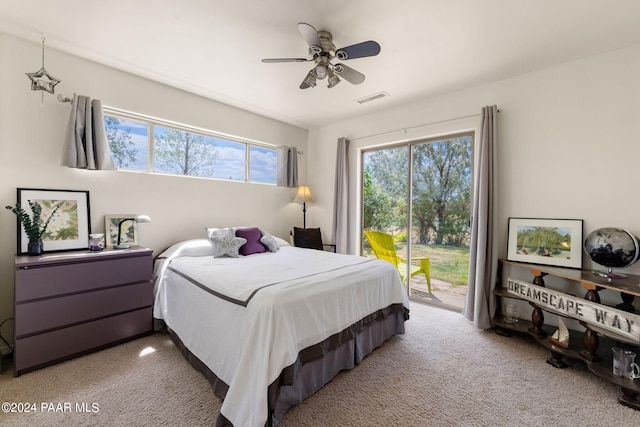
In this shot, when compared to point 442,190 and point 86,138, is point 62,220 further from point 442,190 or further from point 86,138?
point 442,190

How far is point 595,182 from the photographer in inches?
99.4

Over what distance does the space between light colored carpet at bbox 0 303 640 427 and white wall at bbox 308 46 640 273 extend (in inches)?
49.6

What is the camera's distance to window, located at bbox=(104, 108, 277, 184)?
300 cm

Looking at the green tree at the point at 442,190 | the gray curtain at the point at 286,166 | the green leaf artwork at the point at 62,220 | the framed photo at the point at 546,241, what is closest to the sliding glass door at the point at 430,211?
the green tree at the point at 442,190

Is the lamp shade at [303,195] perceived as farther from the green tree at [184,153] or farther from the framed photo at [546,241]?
the framed photo at [546,241]

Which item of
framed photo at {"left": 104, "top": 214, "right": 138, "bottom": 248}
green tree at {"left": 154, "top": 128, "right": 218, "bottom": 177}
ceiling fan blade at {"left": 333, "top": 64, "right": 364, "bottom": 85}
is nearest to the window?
green tree at {"left": 154, "top": 128, "right": 218, "bottom": 177}

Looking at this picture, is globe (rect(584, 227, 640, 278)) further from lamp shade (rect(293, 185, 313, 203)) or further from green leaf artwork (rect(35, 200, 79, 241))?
green leaf artwork (rect(35, 200, 79, 241))

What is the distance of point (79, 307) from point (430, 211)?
392 centimetres

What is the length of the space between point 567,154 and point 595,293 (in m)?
1.36

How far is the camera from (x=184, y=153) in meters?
3.51

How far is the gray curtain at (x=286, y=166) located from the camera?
4.46 metres

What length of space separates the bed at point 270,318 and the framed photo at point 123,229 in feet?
1.38

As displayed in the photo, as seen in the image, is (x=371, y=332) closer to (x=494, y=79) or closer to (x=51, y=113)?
(x=494, y=79)

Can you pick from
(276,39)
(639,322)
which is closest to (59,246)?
(276,39)
